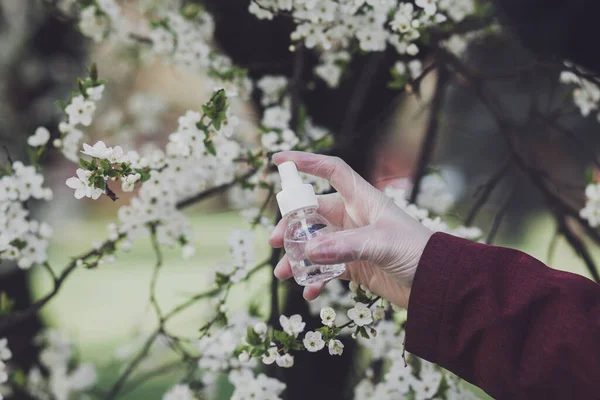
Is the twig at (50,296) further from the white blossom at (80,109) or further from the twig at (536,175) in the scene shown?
the twig at (536,175)

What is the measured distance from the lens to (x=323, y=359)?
2623 millimetres

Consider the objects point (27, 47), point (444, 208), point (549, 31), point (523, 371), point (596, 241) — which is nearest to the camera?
point (523, 371)

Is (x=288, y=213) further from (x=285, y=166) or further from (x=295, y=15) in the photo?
(x=295, y=15)

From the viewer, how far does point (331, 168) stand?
A: 1.33 meters

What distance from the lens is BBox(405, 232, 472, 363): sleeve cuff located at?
1.17 m

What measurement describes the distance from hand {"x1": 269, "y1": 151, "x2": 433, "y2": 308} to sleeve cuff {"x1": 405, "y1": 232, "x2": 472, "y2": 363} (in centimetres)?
3

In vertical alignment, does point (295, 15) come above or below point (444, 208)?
above

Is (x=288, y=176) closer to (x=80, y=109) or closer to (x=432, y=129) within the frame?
(x=80, y=109)

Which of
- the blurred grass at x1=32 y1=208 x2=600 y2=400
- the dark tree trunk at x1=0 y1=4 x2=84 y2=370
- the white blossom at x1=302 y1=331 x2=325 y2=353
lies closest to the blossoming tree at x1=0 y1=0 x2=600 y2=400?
the white blossom at x1=302 y1=331 x2=325 y2=353

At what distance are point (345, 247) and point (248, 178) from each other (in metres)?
0.98

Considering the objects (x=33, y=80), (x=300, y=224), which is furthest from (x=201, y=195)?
(x=33, y=80)

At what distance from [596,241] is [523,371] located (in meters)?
1.28

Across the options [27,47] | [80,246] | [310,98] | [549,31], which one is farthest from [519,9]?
[80,246]

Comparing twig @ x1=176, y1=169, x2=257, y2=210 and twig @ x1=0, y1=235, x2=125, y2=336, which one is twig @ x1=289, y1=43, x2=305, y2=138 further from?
twig @ x1=0, y1=235, x2=125, y2=336
